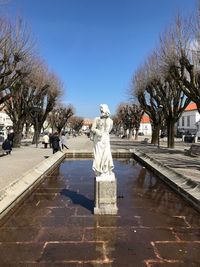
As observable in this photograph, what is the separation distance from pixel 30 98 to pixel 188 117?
7030 centimetres

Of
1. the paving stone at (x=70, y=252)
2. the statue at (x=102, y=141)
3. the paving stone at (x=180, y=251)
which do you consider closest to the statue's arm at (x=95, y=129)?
the statue at (x=102, y=141)

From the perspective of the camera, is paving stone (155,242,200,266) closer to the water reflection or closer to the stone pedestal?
the water reflection

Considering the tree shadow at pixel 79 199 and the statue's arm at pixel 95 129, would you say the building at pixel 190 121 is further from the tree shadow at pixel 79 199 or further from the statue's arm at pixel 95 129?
the statue's arm at pixel 95 129

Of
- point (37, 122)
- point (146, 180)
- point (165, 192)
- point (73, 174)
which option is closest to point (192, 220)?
point (165, 192)

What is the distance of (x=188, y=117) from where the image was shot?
9631 centimetres

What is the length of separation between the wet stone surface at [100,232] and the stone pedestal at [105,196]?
0.20 meters

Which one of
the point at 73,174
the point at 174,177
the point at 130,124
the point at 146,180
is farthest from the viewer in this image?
the point at 130,124

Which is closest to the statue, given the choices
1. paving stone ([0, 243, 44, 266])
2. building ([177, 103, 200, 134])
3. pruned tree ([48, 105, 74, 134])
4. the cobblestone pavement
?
paving stone ([0, 243, 44, 266])

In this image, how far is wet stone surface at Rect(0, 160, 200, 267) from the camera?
4828 millimetres

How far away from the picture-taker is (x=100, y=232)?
19.6 ft

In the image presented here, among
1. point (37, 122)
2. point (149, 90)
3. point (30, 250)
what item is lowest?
point (30, 250)

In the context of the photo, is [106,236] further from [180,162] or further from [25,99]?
[25,99]

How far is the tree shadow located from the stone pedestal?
319 millimetres

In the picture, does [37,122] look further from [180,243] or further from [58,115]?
[180,243]
